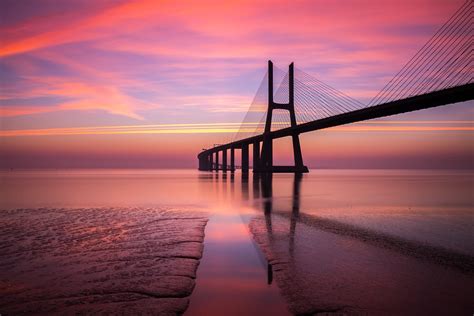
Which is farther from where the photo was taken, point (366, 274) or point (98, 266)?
point (98, 266)

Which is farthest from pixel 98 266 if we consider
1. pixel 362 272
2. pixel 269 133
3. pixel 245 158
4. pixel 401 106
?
pixel 245 158

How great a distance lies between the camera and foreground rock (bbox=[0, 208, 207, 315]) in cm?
362

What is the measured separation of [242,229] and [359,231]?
2.42 m

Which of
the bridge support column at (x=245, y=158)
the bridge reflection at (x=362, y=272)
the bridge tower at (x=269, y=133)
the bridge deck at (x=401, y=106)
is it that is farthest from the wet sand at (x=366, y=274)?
the bridge support column at (x=245, y=158)

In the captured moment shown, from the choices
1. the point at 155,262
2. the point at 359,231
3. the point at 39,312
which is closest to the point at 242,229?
the point at 359,231

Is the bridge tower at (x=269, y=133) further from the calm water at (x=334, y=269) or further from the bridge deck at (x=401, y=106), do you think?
the calm water at (x=334, y=269)

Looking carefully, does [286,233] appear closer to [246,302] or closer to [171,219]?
[171,219]

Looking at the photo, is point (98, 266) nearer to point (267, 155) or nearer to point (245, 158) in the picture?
point (267, 155)

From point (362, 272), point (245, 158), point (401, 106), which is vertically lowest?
point (362, 272)

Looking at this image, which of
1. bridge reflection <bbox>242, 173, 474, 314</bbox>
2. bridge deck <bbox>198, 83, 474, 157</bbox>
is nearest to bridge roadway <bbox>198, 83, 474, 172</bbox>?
bridge deck <bbox>198, 83, 474, 157</bbox>

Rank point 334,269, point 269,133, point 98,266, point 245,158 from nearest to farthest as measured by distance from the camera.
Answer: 1. point 334,269
2. point 98,266
3. point 269,133
4. point 245,158

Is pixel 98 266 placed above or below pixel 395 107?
below

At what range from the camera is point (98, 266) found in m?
4.95

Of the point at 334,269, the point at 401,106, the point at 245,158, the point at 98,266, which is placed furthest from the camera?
the point at 245,158
